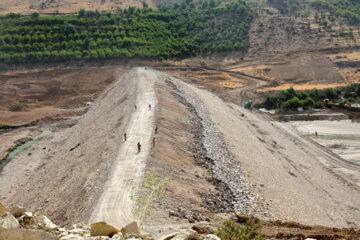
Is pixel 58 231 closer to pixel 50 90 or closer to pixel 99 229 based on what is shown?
pixel 99 229

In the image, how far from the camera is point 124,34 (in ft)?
286

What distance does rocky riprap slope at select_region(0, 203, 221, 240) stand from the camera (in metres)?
10.7

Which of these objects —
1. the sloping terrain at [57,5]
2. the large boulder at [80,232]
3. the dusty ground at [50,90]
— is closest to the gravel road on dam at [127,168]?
the large boulder at [80,232]

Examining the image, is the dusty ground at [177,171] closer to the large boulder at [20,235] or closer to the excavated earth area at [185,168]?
the excavated earth area at [185,168]

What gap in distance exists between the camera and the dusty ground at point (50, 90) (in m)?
57.1

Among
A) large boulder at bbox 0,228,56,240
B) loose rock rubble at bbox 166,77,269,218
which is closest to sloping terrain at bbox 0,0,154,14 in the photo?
loose rock rubble at bbox 166,77,269,218

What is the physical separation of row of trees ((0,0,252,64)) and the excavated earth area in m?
34.0

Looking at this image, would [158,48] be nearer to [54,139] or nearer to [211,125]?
[54,139]

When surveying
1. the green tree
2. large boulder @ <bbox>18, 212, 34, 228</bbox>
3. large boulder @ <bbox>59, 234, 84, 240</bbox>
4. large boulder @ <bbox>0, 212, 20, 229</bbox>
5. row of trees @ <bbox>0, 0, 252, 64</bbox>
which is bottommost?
the green tree

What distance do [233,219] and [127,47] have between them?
69473mm

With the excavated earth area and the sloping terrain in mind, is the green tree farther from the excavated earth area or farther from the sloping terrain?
the sloping terrain

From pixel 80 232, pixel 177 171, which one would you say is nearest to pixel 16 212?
pixel 80 232

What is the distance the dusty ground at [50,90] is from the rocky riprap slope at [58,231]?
150 ft

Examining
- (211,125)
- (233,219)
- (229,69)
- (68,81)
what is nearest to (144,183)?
(233,219)
